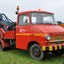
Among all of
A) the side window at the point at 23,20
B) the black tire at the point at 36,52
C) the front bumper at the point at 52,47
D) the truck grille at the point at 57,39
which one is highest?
the side window at the point at 23,20

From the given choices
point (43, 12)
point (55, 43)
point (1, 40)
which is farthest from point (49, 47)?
point (1, 40)

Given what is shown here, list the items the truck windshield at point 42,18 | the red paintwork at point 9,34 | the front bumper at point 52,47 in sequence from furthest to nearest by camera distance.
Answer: the red paintwork at point 9,34 → the truck windshield at point 42,18 → the front bumper at point 52,47

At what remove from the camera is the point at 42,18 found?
11352 mm

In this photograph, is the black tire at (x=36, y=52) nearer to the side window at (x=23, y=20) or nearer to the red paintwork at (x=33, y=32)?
the red paintwork at (x=33, y=32)

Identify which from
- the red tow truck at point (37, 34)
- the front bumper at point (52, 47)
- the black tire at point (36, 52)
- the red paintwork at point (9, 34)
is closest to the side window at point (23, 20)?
the red tow truck at point (37, 34)

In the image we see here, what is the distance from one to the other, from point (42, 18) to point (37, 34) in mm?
1211

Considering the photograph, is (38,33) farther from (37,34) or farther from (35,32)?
(35,32)

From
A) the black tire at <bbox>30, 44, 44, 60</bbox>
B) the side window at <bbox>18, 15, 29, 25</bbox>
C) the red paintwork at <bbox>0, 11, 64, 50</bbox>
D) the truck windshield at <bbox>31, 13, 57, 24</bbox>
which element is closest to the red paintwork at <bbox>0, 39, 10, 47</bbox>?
the red paintwork at <bbox>0, 11, 64, 50</bbox>

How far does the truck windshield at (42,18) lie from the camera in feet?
36.4

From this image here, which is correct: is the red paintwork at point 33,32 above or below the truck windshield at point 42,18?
below

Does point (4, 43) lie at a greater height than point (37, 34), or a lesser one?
lesser

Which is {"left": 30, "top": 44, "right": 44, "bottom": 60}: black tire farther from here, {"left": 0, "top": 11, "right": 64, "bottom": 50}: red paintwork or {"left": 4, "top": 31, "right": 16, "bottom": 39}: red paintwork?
{"left": 4, "top": 31, "right": 16, "bottom": 39}: red paintwork

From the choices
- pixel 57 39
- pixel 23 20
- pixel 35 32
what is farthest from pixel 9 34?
pixel 57 39

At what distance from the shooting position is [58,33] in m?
10.6
